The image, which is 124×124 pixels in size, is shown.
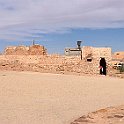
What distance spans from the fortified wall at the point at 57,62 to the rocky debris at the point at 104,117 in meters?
21.8

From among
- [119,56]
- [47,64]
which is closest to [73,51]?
[47,64]

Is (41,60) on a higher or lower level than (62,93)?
higher

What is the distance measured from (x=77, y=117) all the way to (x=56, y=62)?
75.6 ft

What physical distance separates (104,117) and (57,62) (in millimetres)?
23418

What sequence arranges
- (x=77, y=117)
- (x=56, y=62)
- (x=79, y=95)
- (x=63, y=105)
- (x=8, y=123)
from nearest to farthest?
(x=8, y=123), (x=77, y=117), (x=63, y=105), (x=79, y=95), (x=56, y=62)

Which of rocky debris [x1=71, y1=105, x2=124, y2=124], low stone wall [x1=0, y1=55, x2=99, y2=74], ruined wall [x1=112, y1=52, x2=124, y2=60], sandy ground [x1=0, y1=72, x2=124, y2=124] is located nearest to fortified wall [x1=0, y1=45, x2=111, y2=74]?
low stone wall [x1=0, y1=55, x2=99, y2=74]

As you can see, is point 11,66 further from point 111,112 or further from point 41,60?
point 111,112

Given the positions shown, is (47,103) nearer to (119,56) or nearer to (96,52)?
(96,52)

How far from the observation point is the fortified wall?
114 feet

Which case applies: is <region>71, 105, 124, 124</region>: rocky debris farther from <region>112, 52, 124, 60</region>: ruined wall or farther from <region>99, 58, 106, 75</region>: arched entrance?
<region>112, 52, 124, 60</region>: ruined wall

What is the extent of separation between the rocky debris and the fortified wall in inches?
859

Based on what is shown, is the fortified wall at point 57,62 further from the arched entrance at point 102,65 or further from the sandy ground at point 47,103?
the sandy ground at point 47,103

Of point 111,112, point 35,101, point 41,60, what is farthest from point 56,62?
point 111,112

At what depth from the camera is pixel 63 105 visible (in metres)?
14.5
